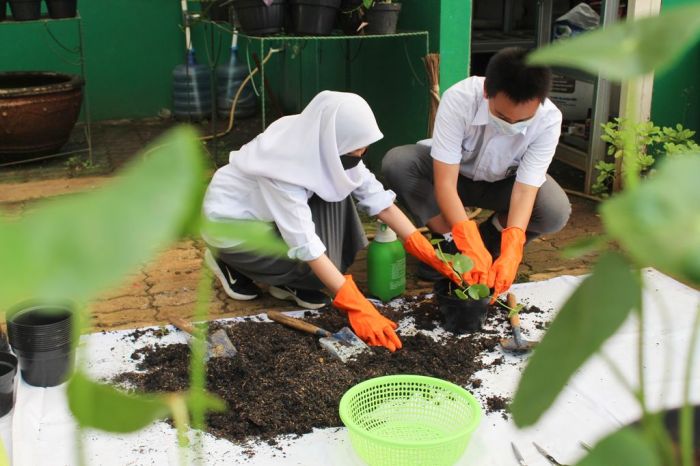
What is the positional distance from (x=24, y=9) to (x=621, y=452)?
4.48 metres

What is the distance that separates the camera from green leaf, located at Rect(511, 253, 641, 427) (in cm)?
35

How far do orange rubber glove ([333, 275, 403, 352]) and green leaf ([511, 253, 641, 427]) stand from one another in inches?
74.6

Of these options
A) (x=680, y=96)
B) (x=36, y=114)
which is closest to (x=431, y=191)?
(x=680, y=96)

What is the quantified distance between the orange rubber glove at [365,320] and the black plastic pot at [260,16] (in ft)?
5.10

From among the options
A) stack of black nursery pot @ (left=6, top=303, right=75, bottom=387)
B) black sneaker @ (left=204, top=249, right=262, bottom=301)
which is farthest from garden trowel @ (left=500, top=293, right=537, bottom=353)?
stack of black nursery pot @ (left=6, top=303, right=75, bottom=387)

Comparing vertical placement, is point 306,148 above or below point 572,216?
above

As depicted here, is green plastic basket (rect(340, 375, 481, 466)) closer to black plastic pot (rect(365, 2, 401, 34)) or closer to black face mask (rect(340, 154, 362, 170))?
black face mask (rect(340, 154, 362, 170))

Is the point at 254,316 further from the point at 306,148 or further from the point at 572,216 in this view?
the point at 572,216

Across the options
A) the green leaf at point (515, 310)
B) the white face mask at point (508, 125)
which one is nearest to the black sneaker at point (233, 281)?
the green leaf at point (515, 310)

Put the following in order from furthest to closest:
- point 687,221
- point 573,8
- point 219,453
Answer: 1. point 573,8
2. point 219,453
3. point 687,221

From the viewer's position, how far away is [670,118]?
12.1 ft

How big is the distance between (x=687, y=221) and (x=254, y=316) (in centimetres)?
229

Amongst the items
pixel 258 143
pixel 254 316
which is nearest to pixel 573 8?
pixel 258 143

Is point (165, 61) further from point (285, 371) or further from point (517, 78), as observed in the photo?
point (285, 371)
